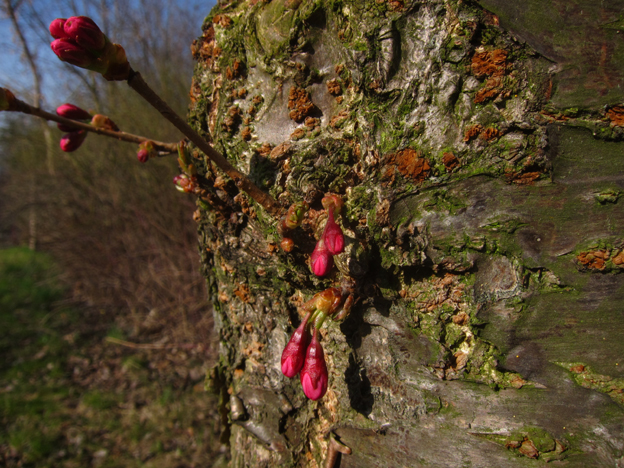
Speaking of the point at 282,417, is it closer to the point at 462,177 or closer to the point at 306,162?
the point at 306,162

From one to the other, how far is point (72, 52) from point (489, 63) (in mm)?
918

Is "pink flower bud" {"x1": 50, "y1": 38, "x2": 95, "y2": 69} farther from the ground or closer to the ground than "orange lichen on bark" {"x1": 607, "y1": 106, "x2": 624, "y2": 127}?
farther from the ground

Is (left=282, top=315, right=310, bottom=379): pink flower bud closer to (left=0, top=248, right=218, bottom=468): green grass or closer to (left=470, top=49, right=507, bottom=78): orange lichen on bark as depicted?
(left=470, top=49, right=507, bottom=78): orange lichen on bark

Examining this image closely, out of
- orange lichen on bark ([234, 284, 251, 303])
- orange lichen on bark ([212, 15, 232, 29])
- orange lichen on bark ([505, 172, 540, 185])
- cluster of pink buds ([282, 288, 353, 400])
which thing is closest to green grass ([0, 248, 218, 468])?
orange lichen on bark ([234, 284, 251, 303])

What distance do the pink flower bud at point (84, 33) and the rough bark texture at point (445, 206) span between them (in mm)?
533

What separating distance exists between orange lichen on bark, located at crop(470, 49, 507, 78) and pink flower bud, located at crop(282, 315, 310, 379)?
81cm

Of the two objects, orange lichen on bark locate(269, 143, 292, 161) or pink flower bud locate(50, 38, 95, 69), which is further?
orange lichen on bark locate(269, 143, 292, 161)

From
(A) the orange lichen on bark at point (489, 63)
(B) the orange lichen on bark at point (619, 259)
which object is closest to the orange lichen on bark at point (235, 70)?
(A) the orange lichen on bark at point (489, 63)

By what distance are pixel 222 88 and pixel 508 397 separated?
1297mm

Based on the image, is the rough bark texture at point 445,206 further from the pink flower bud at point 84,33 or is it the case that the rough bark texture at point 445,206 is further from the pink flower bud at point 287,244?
the pink flower bud at point 84,33

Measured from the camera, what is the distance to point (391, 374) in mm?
1118

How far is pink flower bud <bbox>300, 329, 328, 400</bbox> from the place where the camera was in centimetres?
106

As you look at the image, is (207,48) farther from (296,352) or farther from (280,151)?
(296,352)

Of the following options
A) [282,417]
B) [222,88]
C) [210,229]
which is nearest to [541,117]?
[222,88]
